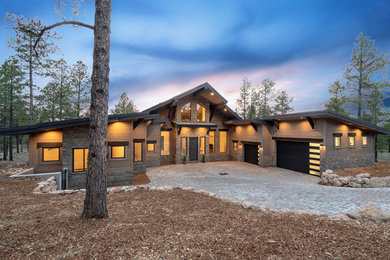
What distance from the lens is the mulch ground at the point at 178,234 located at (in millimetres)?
2473

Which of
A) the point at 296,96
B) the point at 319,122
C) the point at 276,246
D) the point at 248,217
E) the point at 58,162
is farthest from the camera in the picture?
the point at 296,96

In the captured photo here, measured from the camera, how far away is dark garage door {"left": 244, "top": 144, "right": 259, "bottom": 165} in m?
16.1

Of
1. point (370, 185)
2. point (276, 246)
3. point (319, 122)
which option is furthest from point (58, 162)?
point (370, 185)

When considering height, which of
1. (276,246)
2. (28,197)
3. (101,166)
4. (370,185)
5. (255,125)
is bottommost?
(370,185)

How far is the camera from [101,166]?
3615 mm

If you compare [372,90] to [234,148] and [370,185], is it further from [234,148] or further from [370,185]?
[234,148]

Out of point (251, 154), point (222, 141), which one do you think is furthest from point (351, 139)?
point (222, 141)

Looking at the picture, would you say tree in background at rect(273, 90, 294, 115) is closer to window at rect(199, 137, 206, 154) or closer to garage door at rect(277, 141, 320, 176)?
garage door at rect(277, 141, 320, 176)

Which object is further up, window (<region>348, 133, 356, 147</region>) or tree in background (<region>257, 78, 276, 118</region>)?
tree in background (<region>257, 78, 276, 118</region>)

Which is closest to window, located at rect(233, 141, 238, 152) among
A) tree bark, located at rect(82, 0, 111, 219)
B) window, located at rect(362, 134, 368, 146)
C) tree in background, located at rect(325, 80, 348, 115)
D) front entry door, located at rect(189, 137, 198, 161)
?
front entry door, located at rect(189, 137, 198, 161)

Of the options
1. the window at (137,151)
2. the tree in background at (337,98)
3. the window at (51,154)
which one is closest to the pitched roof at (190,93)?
the window at (137,151)

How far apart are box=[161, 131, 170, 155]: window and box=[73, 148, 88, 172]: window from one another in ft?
24.7

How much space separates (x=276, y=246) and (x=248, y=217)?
1.39m

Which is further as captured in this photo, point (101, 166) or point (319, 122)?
point (319, 122)
